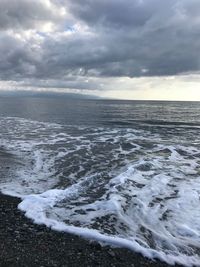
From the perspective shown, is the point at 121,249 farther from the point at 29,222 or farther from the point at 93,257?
the point at 29,222

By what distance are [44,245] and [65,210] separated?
3.60m

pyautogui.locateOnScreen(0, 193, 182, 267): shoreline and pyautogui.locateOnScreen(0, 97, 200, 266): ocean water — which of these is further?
pyautogui.locateOnScreen(0, 97, 200, 266): ocean water

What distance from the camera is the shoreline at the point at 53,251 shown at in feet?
27.1

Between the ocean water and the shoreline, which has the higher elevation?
the shoreline

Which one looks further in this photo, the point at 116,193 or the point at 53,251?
the point at 116,193

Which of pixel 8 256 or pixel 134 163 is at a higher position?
pixel 8 256

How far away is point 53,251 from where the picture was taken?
888 cm

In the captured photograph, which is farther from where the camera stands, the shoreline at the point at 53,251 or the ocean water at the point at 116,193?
the ocean water at the point at 116,193

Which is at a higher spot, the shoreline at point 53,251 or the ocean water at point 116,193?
the shoreline at point 53,251

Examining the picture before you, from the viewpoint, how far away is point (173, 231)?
11148 millimetres

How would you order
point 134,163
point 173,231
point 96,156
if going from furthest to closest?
1. point 96,156
2. point 134,163
3. point 173,231

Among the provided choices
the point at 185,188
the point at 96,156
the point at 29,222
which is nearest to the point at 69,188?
the point at 29,222

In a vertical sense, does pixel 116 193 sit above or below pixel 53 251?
below

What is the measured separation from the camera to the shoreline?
27.1ft
